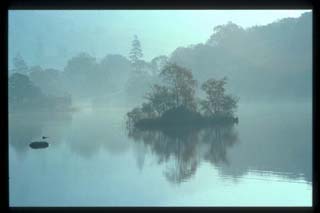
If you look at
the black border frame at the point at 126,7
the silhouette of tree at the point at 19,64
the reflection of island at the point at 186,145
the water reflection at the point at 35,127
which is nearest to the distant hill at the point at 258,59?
the reflection of island at the point at 186,145

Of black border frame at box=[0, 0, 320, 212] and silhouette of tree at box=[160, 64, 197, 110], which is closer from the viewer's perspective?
black border frame at box=[0, 0, 320, 212]

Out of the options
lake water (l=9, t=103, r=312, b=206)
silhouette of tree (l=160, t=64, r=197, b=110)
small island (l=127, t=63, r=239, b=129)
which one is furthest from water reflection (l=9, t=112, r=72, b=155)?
silhouette of tree (l=160, t=64, r=197, b=110)

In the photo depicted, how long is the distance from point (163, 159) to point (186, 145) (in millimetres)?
211

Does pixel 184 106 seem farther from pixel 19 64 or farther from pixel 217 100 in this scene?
pixel 19 64

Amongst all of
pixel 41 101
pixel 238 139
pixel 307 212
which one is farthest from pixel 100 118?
pixel 307 212

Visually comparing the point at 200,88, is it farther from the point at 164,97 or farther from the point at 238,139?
the point at 238,139

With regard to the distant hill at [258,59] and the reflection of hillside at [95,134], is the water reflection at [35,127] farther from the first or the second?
the distant hill at [258,59]

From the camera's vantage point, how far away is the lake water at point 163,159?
2.85m

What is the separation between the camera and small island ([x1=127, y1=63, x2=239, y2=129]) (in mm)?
3131

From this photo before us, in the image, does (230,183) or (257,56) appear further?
(257,56)

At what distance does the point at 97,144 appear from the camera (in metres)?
3.20

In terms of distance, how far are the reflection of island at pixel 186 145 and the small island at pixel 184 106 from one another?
52 mm

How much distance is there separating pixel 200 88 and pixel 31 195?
5.00ft

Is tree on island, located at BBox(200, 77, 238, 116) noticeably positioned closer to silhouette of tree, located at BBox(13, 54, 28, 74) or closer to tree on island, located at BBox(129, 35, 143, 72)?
tree on island, located at BBox(129, 35, 143, 72)
